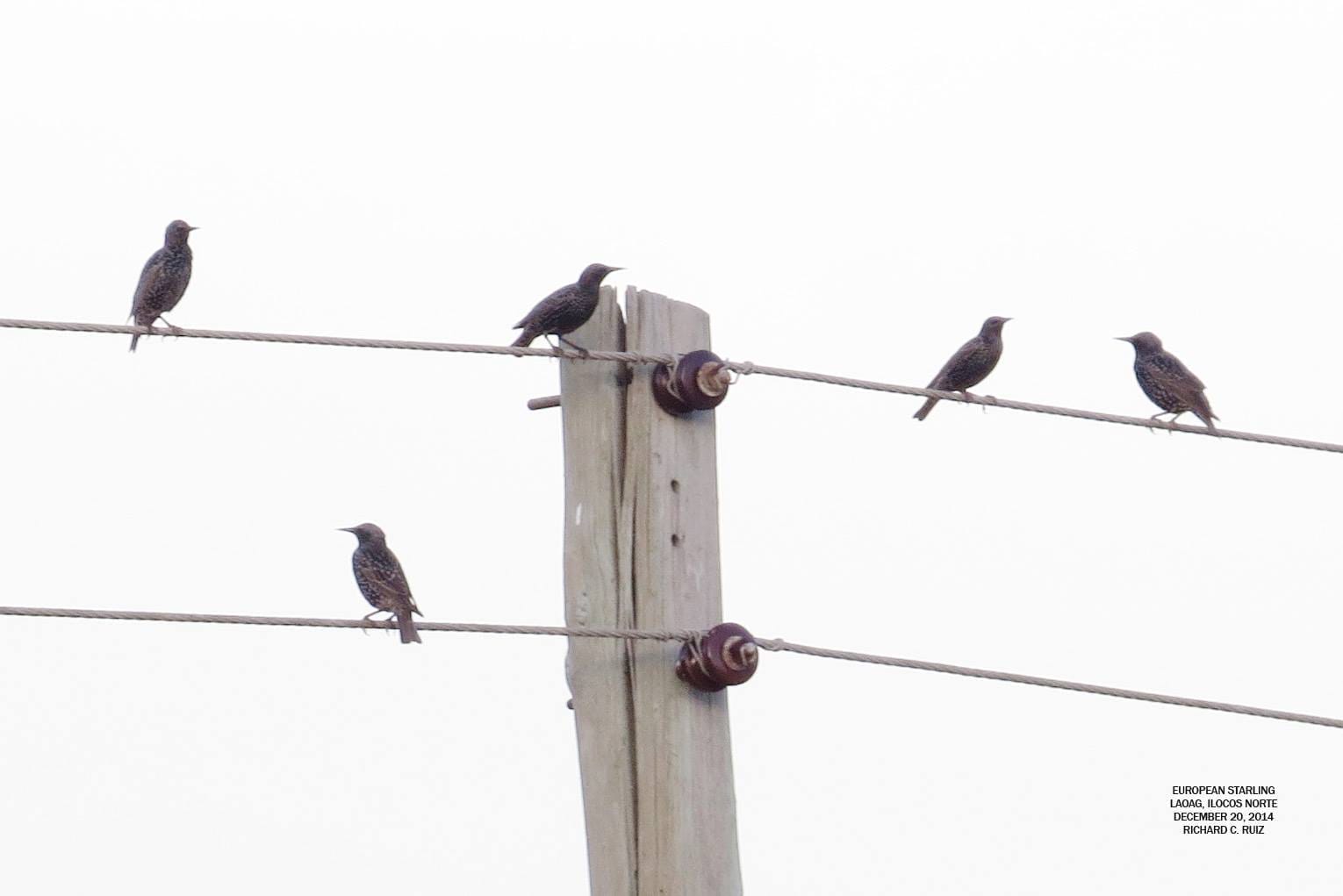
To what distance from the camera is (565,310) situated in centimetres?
518

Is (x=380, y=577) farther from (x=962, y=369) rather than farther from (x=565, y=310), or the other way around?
(x=962, y=369)

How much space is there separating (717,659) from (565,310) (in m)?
1.22

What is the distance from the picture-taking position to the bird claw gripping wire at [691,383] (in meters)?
4.43

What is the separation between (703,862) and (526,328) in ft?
7.01

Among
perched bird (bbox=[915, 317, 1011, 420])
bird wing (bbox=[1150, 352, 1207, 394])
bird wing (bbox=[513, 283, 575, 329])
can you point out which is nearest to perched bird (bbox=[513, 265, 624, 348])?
bird wing (bbox=[513, 283, 575, 329])

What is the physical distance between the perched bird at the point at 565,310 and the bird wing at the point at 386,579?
89 cm

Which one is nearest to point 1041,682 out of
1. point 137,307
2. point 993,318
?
point 993,318

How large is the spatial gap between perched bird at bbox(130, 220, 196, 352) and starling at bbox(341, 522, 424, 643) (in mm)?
1803

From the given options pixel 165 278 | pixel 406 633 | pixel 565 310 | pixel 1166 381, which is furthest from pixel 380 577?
pixel 1166 381

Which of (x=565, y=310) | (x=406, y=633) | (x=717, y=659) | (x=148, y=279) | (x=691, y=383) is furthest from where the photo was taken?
(x=148, y=279)

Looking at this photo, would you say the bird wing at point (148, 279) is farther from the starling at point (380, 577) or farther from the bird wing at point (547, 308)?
the bird wing at point (547, 308)

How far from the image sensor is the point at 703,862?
4.31m

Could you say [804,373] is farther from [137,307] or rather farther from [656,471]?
[137,307]

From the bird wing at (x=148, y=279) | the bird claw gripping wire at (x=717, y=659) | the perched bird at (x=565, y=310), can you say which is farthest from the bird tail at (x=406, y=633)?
the bird wing at (x=148, y=279)
